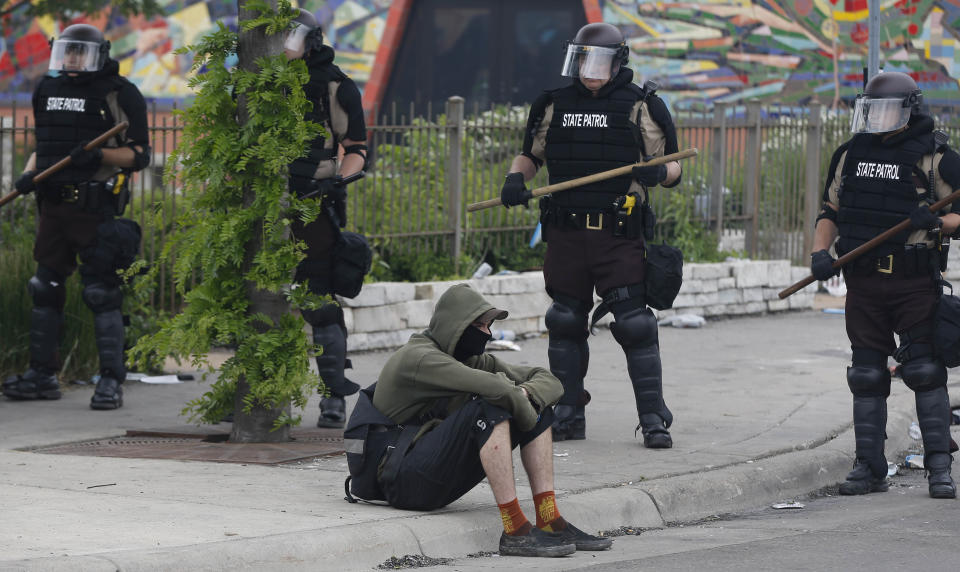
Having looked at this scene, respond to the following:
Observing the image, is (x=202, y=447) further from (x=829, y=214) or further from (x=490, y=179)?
(x=490, y=179)

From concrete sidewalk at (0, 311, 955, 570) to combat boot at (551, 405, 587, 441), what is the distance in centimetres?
9

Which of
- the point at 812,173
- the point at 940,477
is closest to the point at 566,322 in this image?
the point at 940,477

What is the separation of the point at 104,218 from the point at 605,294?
3.04m

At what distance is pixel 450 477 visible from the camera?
6246mm

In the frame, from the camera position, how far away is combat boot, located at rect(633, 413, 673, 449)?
8.27 metres

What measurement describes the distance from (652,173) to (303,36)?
1.93m

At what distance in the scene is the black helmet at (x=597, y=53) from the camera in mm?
8211

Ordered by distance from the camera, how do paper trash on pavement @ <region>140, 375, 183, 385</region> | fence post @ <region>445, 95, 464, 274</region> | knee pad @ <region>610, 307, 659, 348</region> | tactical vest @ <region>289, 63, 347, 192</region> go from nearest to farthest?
knee pad @ <region>610, 307, 659, 348</region>, tactical vest @ <region>289, 63, 347, 192</region>, paper trash on pavement @ <region>140, 375, 183, 385</region>, fence post @ <region>445, 95, 464, 274</region>

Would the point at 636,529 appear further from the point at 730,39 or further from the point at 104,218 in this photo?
the point at 730,39

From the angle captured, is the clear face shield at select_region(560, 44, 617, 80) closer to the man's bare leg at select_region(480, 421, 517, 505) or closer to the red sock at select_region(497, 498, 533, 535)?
the man's bare leg at select_region(480, 421, 517, 505)

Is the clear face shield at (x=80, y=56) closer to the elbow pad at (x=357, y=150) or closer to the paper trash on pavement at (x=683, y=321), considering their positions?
the elbow pad at (x=357, y=150)

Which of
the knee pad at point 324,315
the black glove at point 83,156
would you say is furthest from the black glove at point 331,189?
the black glove at point 83,156

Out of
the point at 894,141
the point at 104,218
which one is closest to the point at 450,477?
the point at 894,141

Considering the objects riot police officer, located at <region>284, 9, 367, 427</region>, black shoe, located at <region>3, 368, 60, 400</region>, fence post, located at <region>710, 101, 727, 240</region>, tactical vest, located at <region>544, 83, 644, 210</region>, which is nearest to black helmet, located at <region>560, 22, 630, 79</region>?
tactical vest, located at <region>544, 83, 644, 210</region>
